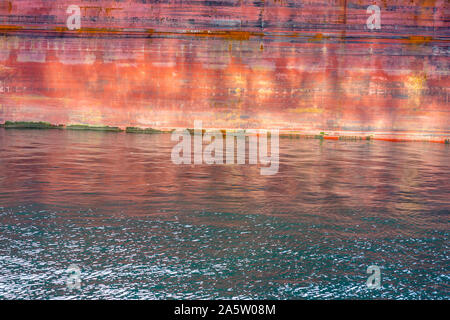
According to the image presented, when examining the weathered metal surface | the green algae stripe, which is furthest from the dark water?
the weathered metal surface

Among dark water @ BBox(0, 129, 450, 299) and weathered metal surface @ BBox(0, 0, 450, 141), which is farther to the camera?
weathered metal surface @ BBox(0, 0, 450, 141)

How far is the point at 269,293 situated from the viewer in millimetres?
2893

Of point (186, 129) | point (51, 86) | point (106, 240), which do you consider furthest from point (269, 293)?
point (51, 86)

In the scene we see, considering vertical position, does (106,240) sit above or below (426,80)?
below

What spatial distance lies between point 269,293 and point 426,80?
563 inches

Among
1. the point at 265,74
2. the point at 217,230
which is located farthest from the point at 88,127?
the point at 217,230

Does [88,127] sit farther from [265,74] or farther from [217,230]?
[217,230]

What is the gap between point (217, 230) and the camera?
4.30 meters

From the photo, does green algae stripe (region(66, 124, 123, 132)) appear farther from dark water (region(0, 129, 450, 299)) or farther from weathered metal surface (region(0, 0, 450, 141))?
dark water (region(0, 129, 450, 299))

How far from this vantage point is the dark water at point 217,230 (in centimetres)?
303

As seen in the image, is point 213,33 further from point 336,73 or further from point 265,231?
point 265,231

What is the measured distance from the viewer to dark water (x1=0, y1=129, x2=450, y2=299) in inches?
119

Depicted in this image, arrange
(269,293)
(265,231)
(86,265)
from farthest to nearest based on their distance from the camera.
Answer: (265,231), (86,265), (269,293)

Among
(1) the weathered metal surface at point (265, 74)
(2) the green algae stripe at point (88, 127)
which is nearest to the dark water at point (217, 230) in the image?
(2) the green algae stripe at point (88, 127)
